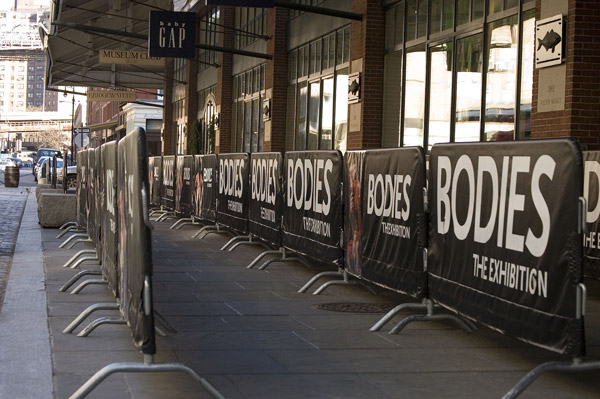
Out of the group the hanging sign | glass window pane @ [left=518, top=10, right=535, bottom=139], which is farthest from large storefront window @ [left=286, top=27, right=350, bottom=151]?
A: glass window pane @ [left=518, top=10, right=535, bottom=139]

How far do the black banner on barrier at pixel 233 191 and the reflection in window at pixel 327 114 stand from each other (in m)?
5.73

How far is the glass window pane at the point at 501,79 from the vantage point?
47.3 feet

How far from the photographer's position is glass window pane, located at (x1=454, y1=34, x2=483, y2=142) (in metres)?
15.5

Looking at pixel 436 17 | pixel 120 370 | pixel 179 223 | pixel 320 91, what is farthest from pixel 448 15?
pixel 120 370

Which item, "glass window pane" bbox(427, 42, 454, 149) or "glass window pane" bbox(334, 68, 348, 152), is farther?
"glass window pane" bbox(334, 68, 348, 152)

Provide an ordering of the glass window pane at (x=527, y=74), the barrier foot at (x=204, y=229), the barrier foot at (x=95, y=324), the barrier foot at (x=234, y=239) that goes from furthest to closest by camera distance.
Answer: the barrier foot at (x=204, y=229)
the barrier foot at (x=234, y=239)
the glass window pane at (x=527, y=74)
the barrier foot at (x=95, y=324)

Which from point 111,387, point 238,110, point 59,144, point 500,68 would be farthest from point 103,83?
point 59,144

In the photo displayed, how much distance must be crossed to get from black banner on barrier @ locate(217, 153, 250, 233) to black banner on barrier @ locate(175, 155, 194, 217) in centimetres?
348

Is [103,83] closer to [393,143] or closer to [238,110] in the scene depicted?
[238,110]

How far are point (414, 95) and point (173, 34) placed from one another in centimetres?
760

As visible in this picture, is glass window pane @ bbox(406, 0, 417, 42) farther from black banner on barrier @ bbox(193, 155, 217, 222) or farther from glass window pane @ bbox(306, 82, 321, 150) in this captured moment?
glass window pane @ bbox(306, 82, 321, 150)

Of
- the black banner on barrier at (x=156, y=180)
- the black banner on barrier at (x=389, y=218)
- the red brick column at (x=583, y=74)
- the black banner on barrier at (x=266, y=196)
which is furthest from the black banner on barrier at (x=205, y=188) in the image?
the black banner on barrier at (x=389, y=218)

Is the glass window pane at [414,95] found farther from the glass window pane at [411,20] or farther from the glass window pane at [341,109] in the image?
the glass window pane at [341,109]

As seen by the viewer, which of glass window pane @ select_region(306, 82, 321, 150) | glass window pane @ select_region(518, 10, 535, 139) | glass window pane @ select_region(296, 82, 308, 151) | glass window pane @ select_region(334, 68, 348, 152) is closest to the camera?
glass window pane @ select_region(518, 10, 535, 139)
